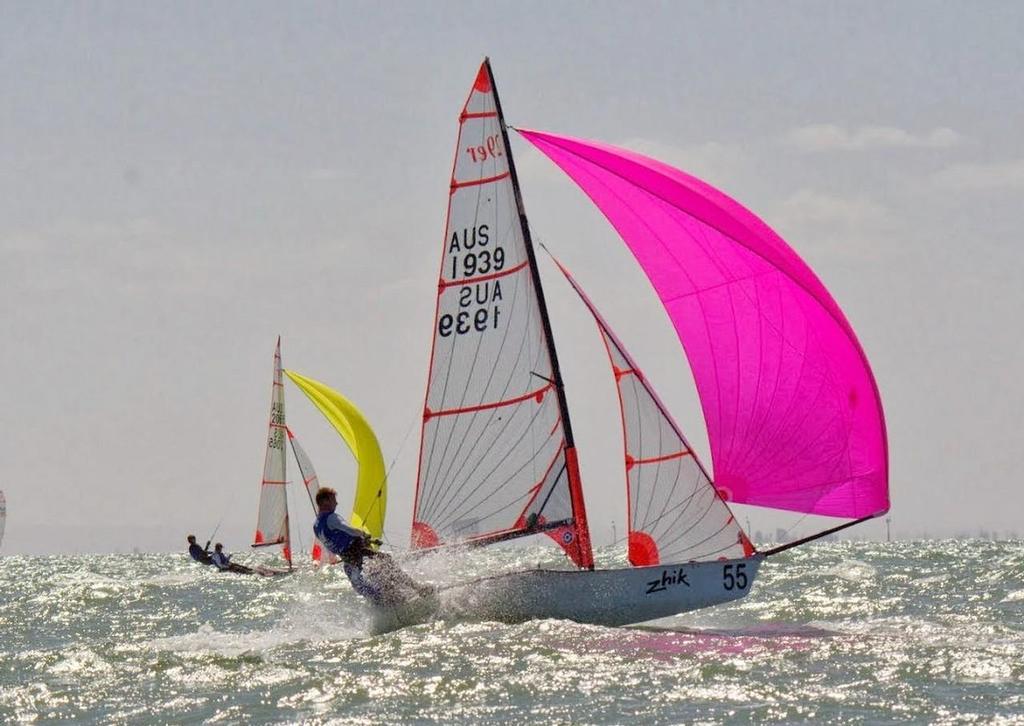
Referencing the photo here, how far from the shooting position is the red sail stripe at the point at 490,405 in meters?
17.5

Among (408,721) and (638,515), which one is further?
(638,515)

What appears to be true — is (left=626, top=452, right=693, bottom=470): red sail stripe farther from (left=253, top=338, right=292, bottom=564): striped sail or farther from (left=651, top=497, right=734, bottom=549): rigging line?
(left=253, top=338, right=292, bottom=564): striped sail

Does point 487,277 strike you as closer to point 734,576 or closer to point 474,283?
point 474,283

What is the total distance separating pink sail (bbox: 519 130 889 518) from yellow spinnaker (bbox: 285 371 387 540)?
1719 cm

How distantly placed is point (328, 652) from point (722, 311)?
212 inches

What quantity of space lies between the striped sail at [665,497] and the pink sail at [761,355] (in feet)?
1.42

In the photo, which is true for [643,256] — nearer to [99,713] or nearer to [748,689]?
[748,689]

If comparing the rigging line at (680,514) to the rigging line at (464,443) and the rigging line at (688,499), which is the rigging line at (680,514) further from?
the rigging line at (464,443)

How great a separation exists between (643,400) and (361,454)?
17728mm

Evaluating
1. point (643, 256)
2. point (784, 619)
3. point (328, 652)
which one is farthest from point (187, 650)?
point (784, 619)

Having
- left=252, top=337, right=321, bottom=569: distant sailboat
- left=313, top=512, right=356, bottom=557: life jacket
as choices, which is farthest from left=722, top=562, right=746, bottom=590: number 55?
left=252, top=337, right=321, bottom=569: distant sailboat

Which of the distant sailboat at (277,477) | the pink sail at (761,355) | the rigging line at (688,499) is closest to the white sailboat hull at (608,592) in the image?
the rigging line at (688,499)

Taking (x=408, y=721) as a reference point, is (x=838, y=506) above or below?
above

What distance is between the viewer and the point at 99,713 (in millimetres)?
12328
